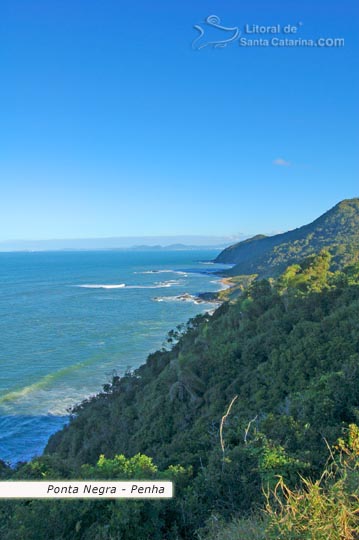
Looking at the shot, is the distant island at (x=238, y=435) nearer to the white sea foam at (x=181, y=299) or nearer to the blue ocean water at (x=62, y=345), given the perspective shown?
the blue ocean water at (x=62, y=345)

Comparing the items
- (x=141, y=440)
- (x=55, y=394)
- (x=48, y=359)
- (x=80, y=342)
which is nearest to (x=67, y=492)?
(x=141, y=440)

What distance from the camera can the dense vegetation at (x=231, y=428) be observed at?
686 centimetres

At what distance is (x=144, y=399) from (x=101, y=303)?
157ft

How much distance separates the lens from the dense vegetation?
270 inches

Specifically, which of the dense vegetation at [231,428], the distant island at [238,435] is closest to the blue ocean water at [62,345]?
the dense vegetation at [231,428]

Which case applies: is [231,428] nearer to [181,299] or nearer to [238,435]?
[238,435]

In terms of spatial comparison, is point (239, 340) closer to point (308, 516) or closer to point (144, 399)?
point (144, 399)

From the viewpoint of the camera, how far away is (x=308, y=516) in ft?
13.8
